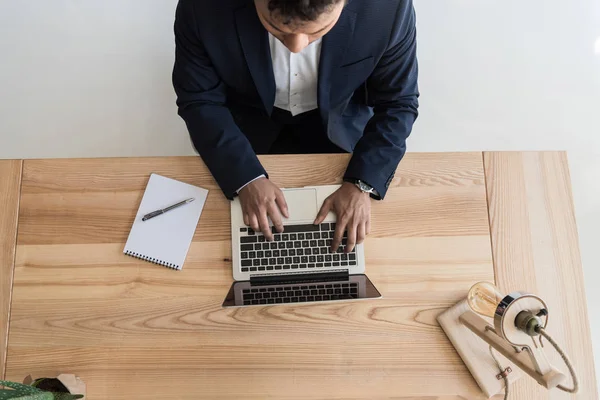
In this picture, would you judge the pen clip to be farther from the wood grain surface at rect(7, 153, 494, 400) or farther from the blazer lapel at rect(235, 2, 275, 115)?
the blazer lapel at rect(235, 2, 275, 115)

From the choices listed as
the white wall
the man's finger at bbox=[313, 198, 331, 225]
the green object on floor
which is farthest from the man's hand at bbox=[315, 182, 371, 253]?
the white wall

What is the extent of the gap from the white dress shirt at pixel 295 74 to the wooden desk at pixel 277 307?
181mm

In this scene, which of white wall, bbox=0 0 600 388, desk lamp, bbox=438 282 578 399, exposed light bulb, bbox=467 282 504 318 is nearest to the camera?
Answer: desk lamp, bbox=438 282 578 399

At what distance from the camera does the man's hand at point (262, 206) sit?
40.9 inches

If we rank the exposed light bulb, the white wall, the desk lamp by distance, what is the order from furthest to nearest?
1. the white wall
2. the exposed light bulb
3. the desk lamp

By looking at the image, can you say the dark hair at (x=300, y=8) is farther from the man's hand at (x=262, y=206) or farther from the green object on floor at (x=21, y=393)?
the green object on floor at (x=21, y=393)

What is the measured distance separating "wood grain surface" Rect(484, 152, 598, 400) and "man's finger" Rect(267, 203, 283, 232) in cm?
46

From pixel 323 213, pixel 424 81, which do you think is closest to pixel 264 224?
pixel 323 213

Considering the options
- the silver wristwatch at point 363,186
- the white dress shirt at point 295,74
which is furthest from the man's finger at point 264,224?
the white dress shirt at point 295,74

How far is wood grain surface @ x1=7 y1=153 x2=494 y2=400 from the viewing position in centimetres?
99

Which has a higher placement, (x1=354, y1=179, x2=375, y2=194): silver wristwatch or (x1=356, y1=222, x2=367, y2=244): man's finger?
(x1=354, y1=179, x2=375, y2=194): silver wristwatch

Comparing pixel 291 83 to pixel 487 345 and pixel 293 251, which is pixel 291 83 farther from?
pixel 487 345

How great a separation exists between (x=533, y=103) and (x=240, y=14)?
1.30 m

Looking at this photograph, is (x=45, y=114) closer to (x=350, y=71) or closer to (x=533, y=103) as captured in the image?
(x=350, y=71)
